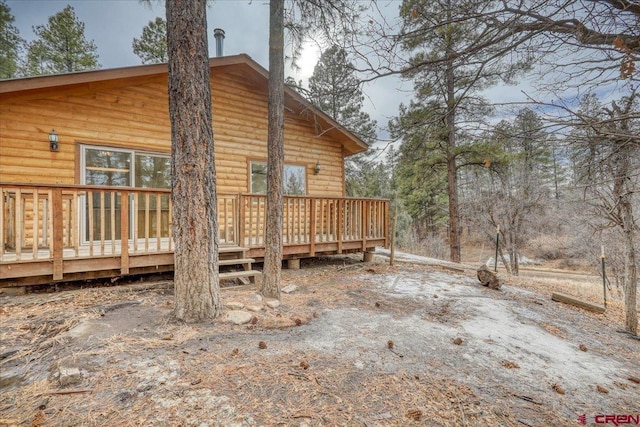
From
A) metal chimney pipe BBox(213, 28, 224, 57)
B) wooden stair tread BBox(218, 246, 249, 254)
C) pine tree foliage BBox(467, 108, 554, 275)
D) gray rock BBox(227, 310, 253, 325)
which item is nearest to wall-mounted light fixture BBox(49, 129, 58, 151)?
wooden stair tread BBox(218, 246, 249, 254)

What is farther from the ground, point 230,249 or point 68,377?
point 230,249

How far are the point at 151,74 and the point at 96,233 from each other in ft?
11.3

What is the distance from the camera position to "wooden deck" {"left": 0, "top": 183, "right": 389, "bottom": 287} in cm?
394

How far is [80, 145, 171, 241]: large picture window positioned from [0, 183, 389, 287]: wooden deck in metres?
0.03

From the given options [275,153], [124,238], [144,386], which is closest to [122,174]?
[124,238]

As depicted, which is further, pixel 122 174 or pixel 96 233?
pixel 122 174

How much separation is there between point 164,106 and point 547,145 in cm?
711

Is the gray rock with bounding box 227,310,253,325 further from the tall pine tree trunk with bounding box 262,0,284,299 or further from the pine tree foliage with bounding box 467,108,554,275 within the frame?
the pine tree foliage with bounding box 467,108,554,275

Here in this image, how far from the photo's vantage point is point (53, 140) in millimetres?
5336

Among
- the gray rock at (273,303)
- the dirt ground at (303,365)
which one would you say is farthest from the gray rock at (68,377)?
the gray rock at (273,303)

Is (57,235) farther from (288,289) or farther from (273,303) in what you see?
(288,289)

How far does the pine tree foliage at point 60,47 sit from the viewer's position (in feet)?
51.0

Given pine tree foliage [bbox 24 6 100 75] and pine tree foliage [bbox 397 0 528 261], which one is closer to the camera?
pine tree foliage [bbox 397 0 528 261]

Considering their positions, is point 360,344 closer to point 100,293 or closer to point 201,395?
point 201,395
